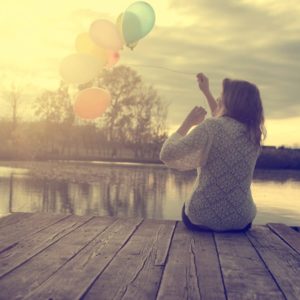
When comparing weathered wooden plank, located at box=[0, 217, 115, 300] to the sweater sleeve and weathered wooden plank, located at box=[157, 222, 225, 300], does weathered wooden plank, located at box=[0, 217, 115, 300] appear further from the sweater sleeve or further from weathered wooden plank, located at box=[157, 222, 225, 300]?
the sweater sleeve

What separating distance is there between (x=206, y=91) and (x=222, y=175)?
2.18ft

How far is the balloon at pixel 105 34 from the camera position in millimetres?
4629

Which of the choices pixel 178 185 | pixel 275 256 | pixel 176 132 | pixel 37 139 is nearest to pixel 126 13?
pixel 176 132

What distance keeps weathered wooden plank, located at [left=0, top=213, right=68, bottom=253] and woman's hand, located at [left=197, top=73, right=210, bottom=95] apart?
4.71 feet

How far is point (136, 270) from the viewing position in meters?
2.38

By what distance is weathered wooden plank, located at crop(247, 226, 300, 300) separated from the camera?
2.24 metres

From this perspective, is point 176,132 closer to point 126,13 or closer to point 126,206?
point 126,13

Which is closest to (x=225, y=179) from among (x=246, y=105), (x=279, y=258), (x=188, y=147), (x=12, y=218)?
(x=188, y=147)

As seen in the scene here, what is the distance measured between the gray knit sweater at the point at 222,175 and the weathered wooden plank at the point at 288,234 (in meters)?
0.31

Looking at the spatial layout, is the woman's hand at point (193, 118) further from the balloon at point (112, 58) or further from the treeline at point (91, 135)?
the treeline at point (91, 135)

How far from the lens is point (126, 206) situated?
16266 millimetres

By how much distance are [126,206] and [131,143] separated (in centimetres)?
1722

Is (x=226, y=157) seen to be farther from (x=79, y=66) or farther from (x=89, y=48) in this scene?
(x=89, y=48)

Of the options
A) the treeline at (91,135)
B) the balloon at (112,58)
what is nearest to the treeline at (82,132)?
the treeline at (91,135)
